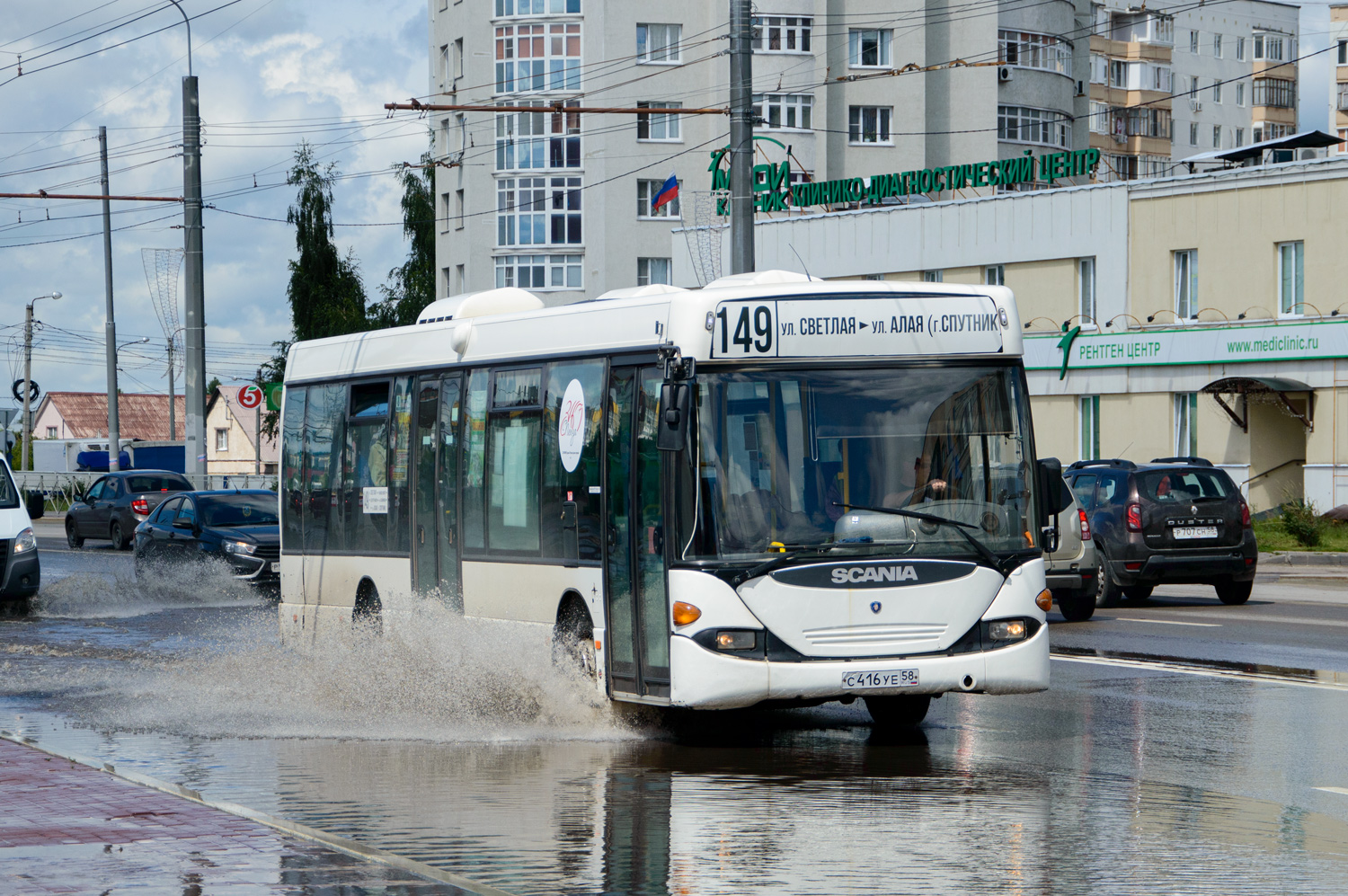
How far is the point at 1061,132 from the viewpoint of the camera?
75.1 m

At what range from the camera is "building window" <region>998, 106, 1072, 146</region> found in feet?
237

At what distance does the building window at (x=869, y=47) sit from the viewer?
2756 inches

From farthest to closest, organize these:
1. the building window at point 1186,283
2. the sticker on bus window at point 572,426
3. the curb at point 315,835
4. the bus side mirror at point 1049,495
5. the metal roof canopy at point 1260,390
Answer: the building window at point 1186,283
the metal roof canopy at point 1260,390
the sticker on bus window at point 572,426
the bus side mirror at point 1049,495
the curb at point 315,835

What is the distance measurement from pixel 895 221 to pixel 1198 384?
36.4ft

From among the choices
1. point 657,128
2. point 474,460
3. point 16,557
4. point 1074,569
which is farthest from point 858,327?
point 657,128

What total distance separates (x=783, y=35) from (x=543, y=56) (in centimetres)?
873

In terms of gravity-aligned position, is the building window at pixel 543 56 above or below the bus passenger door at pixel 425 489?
above

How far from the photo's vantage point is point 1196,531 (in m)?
21.2

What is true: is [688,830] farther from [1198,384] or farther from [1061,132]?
[1061,132]

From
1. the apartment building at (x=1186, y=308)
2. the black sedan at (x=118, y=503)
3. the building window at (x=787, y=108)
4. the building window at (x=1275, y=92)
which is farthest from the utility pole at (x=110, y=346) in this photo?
the building window at (x=1275, y=92)

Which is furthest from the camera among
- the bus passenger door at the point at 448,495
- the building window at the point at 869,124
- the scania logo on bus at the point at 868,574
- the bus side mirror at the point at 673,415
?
the building window at the point at 869,124

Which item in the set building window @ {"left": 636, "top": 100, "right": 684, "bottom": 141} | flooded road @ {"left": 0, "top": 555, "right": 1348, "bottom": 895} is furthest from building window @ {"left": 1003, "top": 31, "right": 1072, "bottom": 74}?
flooded road @ {"left": 0, "top": 555, "right": 1348, "bottom": 895}

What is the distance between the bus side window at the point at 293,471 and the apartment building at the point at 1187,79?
79.0 meters

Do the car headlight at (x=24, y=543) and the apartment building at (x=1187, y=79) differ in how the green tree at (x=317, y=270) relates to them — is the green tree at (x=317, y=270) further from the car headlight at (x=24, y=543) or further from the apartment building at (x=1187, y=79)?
the car headlight at (x=24, y=543)
